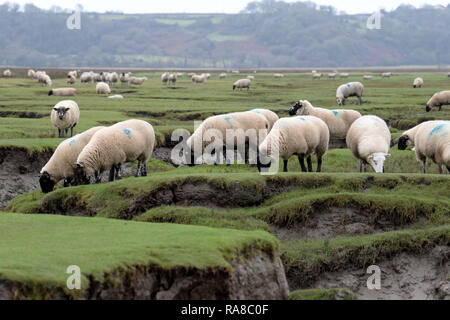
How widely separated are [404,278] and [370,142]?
6.63 metres

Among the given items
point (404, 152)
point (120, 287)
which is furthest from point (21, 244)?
point (404, 152)

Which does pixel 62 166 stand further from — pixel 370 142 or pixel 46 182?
pixel 370 142

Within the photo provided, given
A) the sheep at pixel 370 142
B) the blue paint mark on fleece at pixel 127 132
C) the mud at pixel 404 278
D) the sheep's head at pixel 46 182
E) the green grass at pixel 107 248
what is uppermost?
the blue paint mark on fleece at pixel 127 132

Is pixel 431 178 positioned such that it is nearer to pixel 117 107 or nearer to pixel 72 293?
pixel 72 293

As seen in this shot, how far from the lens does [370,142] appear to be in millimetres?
19562

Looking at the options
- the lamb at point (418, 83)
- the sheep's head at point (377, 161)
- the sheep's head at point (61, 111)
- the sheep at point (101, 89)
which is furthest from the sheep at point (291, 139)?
the lamb at point (418, 83)

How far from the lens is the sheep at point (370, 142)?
1894cm

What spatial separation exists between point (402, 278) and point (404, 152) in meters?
10.7

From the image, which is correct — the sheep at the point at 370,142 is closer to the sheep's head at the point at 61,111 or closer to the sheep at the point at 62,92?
the sheep's head at the point at 61,111

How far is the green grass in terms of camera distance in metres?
8.66

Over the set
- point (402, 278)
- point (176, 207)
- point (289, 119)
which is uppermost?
point (289, 119)

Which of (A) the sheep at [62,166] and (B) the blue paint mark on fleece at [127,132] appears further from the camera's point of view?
(B) the blue paint mark on fleece at [127,132]

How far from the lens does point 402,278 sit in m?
13.6
